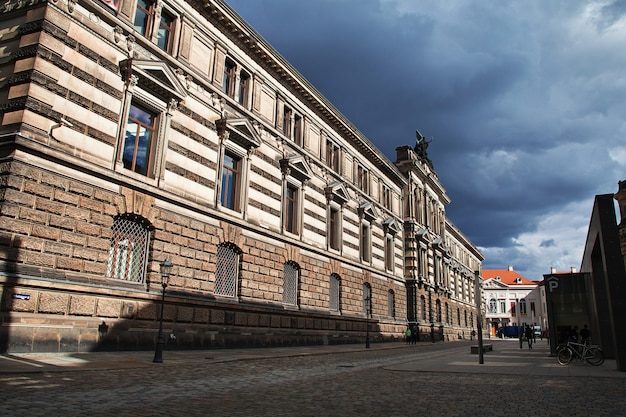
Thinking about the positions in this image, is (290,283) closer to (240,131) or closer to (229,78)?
(240,131)

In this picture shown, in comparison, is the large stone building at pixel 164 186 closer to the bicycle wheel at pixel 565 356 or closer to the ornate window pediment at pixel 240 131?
the ornate window pediment at pixel 240 131

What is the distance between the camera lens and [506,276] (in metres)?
125

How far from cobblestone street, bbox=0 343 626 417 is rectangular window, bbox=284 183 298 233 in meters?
15.5

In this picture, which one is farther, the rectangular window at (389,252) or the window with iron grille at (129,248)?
the rectangular window at (389,252)

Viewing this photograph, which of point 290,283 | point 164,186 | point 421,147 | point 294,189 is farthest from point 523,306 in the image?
point 164,186

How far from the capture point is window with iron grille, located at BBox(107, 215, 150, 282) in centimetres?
1736

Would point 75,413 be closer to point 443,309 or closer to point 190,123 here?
point 190,123

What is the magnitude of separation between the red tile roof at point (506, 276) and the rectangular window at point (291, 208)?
4114 inches

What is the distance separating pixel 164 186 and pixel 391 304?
2844 centimetres

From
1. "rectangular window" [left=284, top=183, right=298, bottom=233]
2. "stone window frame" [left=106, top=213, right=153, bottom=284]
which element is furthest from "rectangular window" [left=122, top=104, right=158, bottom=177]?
"rectangular window" [left=284, top=183, right=298, bottom=233]

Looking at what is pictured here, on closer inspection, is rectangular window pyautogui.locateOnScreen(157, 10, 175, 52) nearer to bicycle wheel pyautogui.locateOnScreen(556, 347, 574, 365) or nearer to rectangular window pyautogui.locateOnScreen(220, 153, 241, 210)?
rectangular window pyautogui.locateOnScreen(220, 153, 241, 210)

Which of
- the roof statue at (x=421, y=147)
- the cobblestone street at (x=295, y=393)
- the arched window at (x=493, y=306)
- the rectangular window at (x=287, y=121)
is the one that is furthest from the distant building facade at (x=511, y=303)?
the cobblestone street at (x=295, y=393)

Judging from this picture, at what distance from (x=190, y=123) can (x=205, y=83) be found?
2.40 meters

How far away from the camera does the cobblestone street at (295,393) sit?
24.1ft
